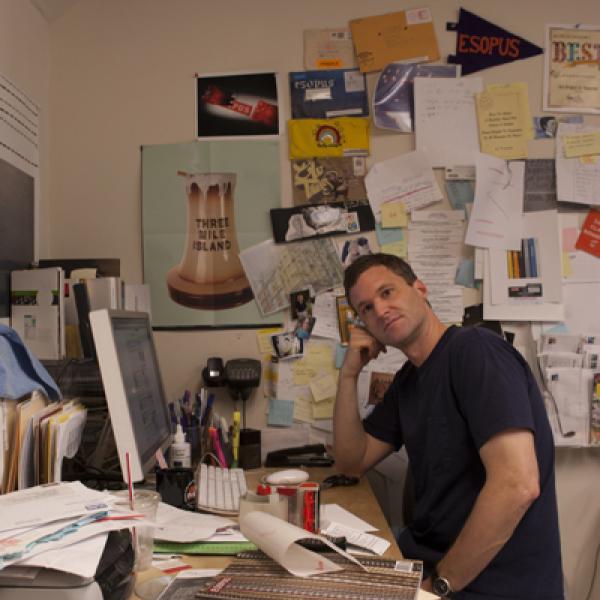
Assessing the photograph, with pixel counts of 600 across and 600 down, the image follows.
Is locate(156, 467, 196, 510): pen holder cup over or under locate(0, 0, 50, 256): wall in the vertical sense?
under

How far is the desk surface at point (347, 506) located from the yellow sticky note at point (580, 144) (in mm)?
1293

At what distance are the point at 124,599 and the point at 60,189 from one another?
5.52ft

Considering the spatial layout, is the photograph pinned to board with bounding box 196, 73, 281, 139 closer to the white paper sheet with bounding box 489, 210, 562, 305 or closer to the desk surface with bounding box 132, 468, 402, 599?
the white paper sheet with bounding box 489, 210, 562, 305

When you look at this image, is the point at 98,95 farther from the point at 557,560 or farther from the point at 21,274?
the point at 557,560

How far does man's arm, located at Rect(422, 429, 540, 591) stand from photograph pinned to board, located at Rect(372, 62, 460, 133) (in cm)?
125

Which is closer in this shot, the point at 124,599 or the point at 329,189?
the point at 124,599

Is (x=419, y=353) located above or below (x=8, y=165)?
below

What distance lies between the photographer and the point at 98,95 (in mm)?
2336

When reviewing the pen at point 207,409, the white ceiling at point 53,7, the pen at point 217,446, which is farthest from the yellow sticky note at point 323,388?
the white ceiling at point 53,7

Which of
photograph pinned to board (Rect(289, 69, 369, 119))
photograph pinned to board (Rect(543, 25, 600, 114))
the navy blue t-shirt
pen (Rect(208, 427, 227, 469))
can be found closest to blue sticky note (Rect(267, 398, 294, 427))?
pen (Rect(208, 427, 227, 469))

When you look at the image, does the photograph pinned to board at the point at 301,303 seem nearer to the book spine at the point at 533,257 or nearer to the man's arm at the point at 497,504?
the book spine at the point at 533,257

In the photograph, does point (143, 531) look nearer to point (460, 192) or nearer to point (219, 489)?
point (219, 489)

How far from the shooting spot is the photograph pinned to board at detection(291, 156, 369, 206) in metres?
2.29

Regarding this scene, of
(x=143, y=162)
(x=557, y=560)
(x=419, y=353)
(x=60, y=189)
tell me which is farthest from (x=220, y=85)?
(x=557, y=560)
